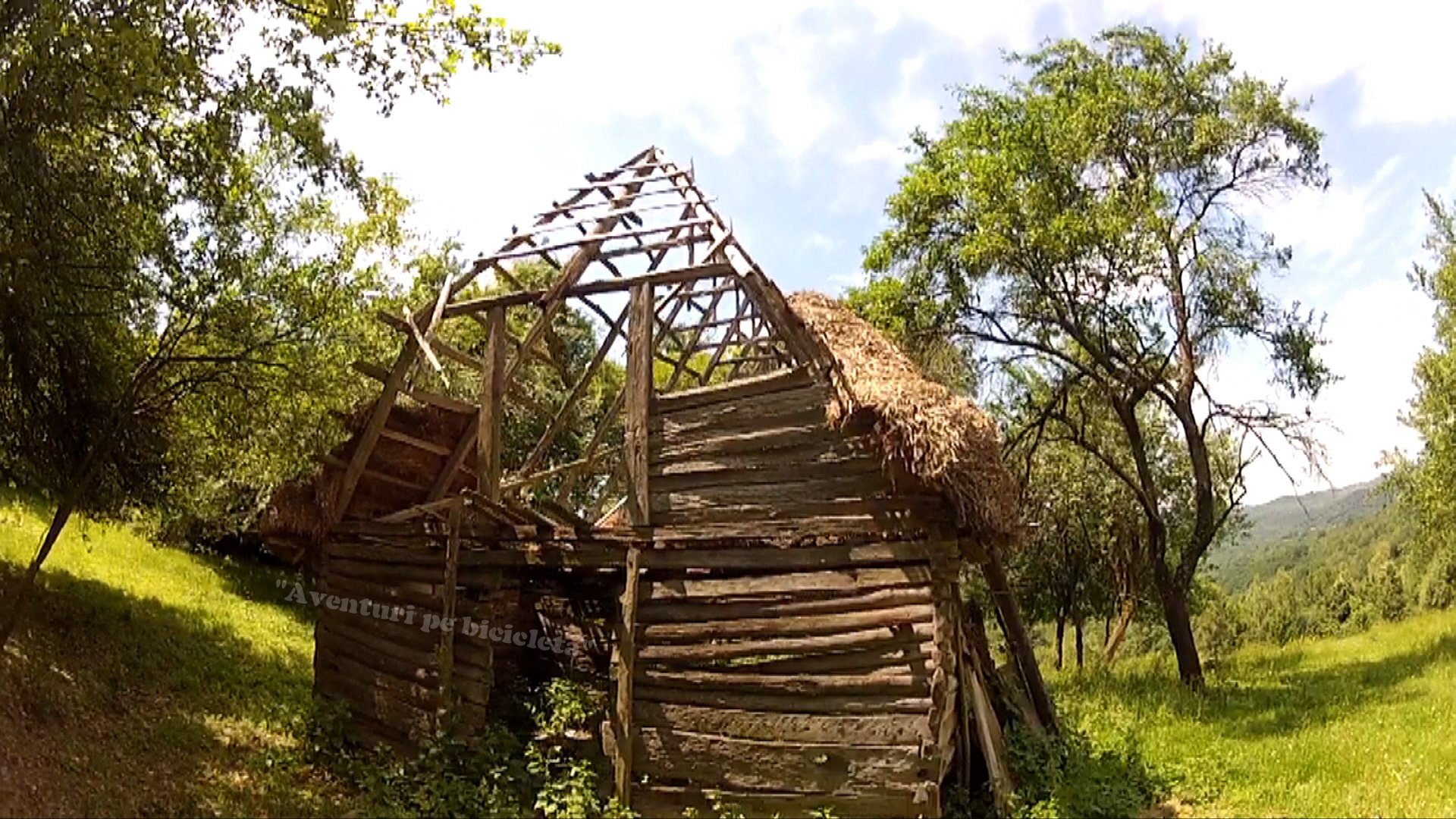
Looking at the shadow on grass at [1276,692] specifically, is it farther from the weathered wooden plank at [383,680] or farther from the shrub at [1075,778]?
the weathered wooden plank at [383,680]

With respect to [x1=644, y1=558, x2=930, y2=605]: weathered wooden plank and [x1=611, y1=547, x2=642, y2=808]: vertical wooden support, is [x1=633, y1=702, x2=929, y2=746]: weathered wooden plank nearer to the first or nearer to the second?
[x1=611, y1=547, x2=642, y2=808]: vertical wooden support

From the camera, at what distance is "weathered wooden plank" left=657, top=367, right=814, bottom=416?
29.2 feet

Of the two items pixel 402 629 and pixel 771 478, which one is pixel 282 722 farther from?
pixel 771 478

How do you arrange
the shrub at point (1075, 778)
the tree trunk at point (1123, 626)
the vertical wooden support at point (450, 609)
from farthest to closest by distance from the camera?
the tree trunk at point (1123, 626), the vertical wooden support at point (450, 609), the shrub at point (1075, 778)

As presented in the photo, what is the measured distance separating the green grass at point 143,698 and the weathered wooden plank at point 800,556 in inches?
152

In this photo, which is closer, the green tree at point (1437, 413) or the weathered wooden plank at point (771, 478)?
the weathered wooden plank at point (771, 478)

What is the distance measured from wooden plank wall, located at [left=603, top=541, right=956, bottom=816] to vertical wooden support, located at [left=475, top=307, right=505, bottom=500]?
6.83ft

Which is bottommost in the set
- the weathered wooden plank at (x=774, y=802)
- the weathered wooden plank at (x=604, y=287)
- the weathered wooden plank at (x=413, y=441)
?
the weathered wooden plank at (x=774, y=802)

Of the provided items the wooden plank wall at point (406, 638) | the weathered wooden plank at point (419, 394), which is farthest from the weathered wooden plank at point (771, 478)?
the weathered wooden plank at point (419, 394)

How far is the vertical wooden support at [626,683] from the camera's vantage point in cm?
890

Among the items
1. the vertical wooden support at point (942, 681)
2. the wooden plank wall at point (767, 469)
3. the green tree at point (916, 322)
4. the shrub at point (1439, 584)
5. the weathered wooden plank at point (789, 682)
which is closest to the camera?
the vertical wooden support at point (942, 681)

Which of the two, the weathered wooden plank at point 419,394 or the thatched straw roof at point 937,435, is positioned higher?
the weathered wooden plank at point 419,394

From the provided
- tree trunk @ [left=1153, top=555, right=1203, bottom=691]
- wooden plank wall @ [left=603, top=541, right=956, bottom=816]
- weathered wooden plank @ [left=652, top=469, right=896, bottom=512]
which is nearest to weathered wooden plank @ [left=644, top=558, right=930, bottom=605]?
wooden plank wall @ [left=603, top=541, right=956, bottom=816]

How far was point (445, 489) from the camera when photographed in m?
12.9
